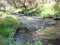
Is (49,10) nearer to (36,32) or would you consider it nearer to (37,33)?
(36,32)

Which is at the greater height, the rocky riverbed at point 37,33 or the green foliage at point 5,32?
the green foliage at point 5,32

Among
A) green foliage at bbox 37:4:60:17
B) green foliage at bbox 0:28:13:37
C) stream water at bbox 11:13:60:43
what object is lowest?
green foliage at bbox 37:4:60:17

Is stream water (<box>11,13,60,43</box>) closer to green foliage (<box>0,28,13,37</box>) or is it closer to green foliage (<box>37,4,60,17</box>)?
green foliage (<box>0,28,13,37</box>)

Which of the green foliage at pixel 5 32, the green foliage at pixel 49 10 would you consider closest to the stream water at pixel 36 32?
the green foliage at pixel 5 32

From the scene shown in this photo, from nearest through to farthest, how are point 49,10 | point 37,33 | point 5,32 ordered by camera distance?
point 5,32 < point 37,33 < point 49,10

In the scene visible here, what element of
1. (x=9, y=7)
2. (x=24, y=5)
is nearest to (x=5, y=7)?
(x=9, y=7)

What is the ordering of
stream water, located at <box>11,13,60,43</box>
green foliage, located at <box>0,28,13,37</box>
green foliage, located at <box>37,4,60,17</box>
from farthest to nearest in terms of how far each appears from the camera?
green foliage, located at <box>37,4,60,17</box> < stream water, located at <box>11,13,60,43</box> < green foliage, located at <box>0,28,13,37</box>

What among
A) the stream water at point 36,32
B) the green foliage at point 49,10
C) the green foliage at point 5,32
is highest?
the green foliage at point 5,32

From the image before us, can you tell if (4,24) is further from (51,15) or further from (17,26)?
(51,15)

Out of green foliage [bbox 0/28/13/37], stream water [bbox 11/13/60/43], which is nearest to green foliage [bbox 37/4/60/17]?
stream water [bbox 11/13/60/43]

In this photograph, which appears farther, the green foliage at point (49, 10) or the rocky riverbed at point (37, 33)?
the green foliage at point (49, 10)

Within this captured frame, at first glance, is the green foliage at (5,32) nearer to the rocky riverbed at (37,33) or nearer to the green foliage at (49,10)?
the rocky riverbed at (37,33)

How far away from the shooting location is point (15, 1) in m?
25.9

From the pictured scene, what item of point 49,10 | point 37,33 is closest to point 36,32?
point 37,33
